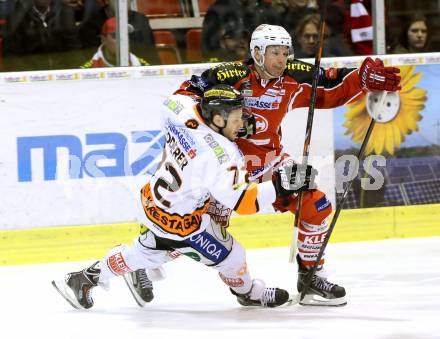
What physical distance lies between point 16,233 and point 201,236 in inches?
72.1

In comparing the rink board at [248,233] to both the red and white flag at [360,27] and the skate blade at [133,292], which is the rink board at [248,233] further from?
the skate blade at [133,292]

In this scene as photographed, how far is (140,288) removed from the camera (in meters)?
5.03

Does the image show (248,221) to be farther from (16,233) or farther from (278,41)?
(278,41)

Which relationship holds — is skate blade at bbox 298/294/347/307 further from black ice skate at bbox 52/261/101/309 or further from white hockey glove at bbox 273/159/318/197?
A: black ice skate at bbox 52/261/101/309

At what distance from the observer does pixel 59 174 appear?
6227 mm


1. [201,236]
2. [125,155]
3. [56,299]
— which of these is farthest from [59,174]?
[201,236]

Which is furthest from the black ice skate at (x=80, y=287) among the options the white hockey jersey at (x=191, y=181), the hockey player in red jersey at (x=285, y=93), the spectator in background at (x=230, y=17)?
the spectator in background at (x=230, y=17)

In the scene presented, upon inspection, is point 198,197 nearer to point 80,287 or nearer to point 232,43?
point 80,287

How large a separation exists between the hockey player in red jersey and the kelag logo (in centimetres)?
119

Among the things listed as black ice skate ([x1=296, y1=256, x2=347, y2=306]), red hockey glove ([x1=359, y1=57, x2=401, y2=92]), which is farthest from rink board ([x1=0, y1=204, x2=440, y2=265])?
red hockey glove ([x1=359, y1=57, x2=401, y2=92])

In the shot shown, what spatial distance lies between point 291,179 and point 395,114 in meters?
2.44

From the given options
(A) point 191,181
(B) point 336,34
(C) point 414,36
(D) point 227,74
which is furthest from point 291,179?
(C) point 414,36

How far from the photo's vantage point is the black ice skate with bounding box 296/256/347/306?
4965 mm

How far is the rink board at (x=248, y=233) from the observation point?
20.4 ft
